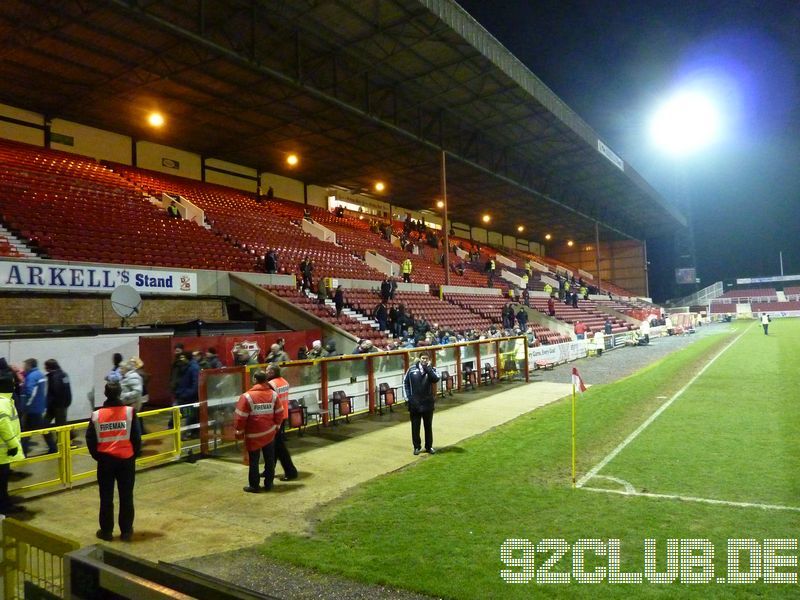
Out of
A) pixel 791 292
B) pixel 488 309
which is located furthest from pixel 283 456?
pixel 791 292

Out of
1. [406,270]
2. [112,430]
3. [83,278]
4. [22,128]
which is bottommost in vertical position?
[112,430]

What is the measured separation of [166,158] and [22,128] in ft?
21.0

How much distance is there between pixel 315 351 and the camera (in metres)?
13.7

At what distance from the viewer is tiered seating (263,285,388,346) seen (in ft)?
60.0

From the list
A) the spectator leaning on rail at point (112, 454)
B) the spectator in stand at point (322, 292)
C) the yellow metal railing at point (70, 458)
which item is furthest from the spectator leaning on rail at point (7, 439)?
the spectator in stand at point (322, 292)

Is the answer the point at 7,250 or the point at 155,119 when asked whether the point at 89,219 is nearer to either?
the point at 7,250

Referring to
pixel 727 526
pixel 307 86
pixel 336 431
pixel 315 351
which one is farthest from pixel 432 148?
pixel 727 526

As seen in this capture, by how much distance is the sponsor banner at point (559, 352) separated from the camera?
2105cm

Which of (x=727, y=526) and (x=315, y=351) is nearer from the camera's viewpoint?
(x=727, y=526)

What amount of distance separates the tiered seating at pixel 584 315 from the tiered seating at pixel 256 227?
13945 millimetres

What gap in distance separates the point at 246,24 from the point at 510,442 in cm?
1526

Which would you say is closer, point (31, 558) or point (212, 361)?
point (31, 558)

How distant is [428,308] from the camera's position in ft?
81.2

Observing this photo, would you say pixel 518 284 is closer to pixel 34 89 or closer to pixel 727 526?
pixel 34 89
